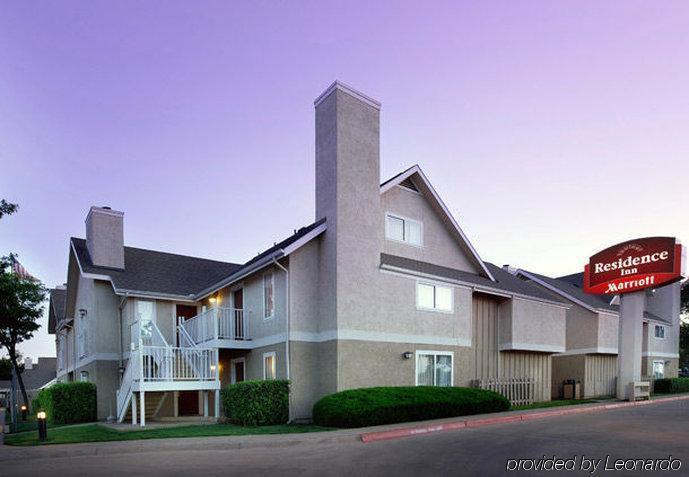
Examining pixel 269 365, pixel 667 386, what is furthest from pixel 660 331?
pixel 269 365

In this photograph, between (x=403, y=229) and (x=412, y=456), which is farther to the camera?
(x=403, y=229)

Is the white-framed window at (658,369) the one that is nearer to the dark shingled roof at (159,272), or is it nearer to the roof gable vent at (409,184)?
Result: the roof gable vent at (409,184)

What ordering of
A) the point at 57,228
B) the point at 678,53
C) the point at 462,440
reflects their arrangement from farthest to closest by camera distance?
the point at 57,228 → the point at 678,53 → the point at 462,440

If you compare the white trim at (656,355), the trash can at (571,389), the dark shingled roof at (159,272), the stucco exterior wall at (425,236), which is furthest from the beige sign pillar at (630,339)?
the dark shingled roof at (159,272)

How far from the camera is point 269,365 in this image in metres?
17.1

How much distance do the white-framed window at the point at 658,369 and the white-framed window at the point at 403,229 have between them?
28289 mm

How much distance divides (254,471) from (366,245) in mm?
9338

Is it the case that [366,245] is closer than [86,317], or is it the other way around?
[366,245]

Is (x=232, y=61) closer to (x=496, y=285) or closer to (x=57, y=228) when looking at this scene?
Result: (x=496, y=285)

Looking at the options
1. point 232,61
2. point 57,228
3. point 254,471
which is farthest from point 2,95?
point 57,228

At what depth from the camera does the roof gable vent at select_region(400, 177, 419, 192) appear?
19.3m

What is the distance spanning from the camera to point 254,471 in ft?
26.5

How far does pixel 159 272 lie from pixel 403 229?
40.8ft

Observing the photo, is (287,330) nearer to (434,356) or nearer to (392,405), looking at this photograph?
(392,405)
